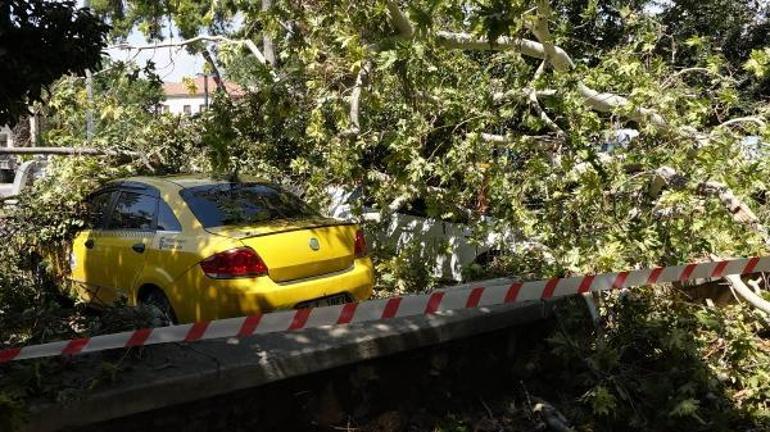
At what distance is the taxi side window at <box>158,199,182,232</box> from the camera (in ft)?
17.1

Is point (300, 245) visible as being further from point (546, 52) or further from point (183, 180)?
point (546, 52)

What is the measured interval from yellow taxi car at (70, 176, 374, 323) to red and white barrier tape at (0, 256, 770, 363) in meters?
0.83

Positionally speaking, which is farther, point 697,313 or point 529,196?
point 529,196

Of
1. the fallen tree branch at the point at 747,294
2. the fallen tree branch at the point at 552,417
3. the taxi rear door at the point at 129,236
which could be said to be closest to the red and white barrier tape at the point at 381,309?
the fallen tree branch at the point at 747,294

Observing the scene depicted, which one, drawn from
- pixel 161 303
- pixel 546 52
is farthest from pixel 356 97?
pixel 161 303

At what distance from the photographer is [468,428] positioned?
4.44 m

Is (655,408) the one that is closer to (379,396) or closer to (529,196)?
(379,396)

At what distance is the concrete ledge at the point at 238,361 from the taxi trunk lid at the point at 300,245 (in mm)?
971

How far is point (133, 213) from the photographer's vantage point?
5703 mm

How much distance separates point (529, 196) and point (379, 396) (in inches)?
131

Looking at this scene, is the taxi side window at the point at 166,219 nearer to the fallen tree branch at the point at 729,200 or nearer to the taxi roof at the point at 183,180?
the taxi roof at the point at 183,180

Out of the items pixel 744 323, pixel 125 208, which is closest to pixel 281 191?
pixel 125 208

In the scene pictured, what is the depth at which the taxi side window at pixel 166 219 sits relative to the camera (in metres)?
5.23

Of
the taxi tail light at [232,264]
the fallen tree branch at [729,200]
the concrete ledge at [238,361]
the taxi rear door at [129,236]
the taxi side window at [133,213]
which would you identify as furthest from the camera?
the fallen tree branch at [729,200]
